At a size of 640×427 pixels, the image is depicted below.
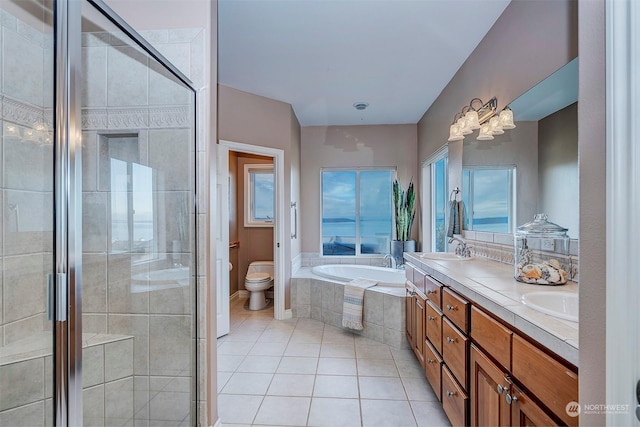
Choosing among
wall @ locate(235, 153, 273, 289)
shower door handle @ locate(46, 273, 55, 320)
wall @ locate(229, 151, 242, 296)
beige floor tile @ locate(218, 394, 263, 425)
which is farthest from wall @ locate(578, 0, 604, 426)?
wall @ locate(235, 153, 273, 289)

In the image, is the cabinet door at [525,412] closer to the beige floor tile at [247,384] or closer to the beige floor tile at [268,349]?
the beige floor tile at [247,384]

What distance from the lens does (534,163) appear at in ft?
5.96

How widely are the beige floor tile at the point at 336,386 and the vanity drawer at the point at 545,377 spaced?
1.33m

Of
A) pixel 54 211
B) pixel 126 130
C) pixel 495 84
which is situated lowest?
pixel 54 211

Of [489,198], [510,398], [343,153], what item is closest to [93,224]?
[510,398]

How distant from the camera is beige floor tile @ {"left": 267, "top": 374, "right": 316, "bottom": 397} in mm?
2107

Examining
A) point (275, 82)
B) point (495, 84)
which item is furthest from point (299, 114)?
point (495, 84)

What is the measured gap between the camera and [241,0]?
196cm

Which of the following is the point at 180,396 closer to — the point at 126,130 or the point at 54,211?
the point at 54,211

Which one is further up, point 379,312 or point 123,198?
point 123,198

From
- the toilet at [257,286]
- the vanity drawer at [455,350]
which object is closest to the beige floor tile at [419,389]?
the vanity drawer at [455,350]

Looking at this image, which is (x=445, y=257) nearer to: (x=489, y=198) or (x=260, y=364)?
(x=489, y=198)

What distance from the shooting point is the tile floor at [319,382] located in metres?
1.87

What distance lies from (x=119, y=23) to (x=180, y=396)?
181cm
